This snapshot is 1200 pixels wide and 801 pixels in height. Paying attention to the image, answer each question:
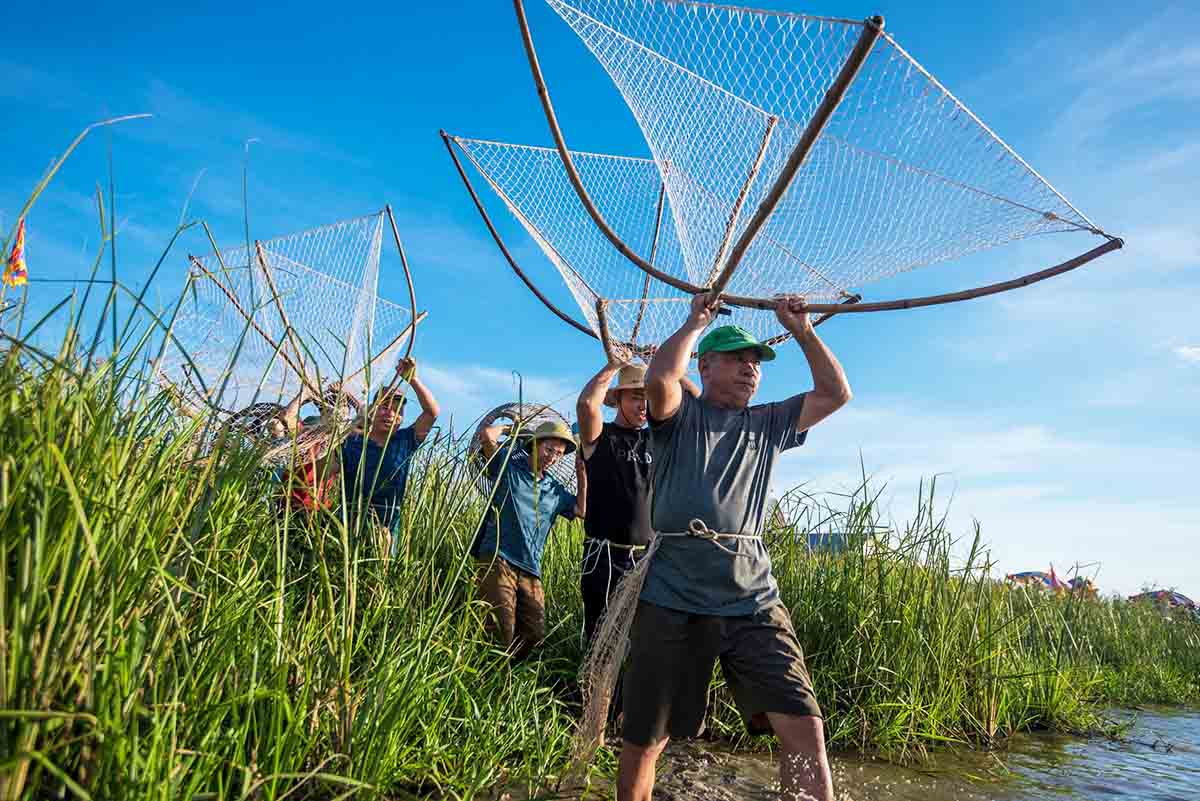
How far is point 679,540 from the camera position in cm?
289

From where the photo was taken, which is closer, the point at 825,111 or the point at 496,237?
the point at 825,111

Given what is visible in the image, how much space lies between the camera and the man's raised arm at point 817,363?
2988 mm

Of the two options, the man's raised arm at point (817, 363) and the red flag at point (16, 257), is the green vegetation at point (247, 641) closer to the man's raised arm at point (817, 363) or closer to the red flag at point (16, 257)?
the red flag at point (16, 257)

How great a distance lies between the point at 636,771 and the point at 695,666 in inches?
16.2

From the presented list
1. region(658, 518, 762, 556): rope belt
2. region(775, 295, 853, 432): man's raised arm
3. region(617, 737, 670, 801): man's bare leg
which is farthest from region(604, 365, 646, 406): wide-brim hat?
region(617, 737, 670, 801): man's bare leg

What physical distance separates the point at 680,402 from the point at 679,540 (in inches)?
20.8

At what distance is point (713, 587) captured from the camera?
280 cm

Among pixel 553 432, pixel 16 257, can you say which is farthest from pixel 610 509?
pixel 16 257

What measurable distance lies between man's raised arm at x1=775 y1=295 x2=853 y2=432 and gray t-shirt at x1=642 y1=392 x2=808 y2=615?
97 mm

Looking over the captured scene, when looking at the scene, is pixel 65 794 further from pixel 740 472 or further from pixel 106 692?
pixel 740 472

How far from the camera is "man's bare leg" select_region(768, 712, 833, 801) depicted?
2596 millimetres

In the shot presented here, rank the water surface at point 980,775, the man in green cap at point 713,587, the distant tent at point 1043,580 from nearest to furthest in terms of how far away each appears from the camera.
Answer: the man in green cap at point 713,587 < the water surface at point 980,775 < the distant tent at point 1043,580

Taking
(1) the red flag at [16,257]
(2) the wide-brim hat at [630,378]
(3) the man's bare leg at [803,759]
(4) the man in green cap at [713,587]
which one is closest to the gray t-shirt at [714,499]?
(4) the man in green cap at [713,587]

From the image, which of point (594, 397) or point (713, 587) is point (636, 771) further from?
point (594, 397)
